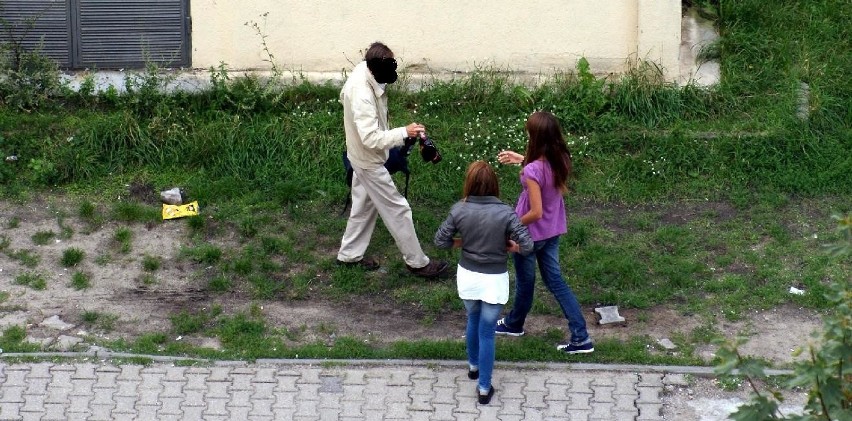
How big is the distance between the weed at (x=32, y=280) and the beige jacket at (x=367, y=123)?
2.21 metres

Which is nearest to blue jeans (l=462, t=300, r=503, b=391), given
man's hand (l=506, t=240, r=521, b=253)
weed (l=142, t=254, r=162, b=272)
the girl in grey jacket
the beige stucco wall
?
the girl in grey jacket

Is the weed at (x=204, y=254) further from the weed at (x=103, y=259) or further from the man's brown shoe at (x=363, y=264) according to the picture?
the man's brown shoe at (x=363, y=264)

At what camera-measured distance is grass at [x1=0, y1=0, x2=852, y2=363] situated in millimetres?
7543

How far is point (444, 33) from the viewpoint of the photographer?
9766 millimetres

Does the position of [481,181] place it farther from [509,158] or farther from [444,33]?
[444,33]

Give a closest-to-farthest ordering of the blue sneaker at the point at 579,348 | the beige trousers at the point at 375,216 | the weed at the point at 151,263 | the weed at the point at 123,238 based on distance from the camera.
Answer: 1. the blue sneaker at the point at 579,348
2. the beige trousers at the point at 375,216
3. the weed at the point at 151,263
4. the weed at the point at 123,238

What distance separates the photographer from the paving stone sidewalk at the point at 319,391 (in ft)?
20.8

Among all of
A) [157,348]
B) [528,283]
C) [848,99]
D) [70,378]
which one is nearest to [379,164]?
[528,283]

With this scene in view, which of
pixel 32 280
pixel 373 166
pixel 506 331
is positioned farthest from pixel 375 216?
pixel 32 280

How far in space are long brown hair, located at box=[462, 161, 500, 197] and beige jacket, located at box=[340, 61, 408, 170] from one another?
101 centimetres

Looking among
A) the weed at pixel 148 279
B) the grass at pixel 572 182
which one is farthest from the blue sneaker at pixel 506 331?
the weed at pixel 148 279

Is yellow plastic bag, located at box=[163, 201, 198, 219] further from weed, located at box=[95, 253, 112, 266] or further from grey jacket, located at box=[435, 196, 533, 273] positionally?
grey jacket, located at box=[435, 196, 533, 273]

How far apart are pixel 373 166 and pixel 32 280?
2398mm

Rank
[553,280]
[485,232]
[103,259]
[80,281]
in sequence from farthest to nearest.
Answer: [103,259] < [80,281] < [553,280] < [485,232]
